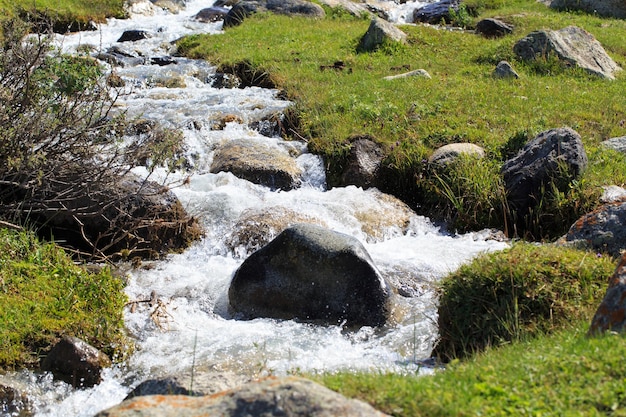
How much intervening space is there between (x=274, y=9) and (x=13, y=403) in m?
21.6

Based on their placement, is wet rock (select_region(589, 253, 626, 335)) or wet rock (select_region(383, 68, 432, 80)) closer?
wet rock (select_region(589, 253, 626, 335))

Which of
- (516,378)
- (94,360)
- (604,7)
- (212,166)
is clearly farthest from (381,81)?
(604,7)

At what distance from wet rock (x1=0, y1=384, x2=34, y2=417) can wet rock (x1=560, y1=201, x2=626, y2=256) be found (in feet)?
18.9

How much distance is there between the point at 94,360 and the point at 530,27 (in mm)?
20466

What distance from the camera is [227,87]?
18.2 meters

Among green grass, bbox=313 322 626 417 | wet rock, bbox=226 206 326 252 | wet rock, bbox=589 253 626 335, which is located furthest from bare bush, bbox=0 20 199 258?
wet rock, bbox=589 253 626 335

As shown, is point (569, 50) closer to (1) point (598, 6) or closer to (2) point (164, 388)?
(1) point (598, 6)

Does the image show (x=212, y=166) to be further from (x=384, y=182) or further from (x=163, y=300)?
(x=163, y=300)


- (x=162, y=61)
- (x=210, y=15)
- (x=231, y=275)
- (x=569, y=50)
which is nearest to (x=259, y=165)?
(x=231, y=275)

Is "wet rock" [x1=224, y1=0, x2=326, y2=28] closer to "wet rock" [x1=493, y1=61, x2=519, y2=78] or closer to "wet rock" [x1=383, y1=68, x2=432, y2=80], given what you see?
"wet rock" [x1=383, y1=68, x2=432, y2=80]

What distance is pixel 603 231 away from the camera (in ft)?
27.9

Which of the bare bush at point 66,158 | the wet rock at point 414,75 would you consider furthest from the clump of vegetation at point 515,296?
the wet rock at point 414,75

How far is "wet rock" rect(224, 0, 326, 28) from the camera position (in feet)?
84.9

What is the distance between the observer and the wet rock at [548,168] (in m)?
10.9
